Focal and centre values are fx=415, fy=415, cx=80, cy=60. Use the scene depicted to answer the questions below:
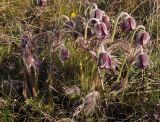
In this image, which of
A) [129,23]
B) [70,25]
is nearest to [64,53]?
[70,25]

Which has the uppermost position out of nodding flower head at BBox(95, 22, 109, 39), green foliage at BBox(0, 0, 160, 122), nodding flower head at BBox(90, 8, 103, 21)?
nodding flower head at BBox(90, 8, 103, 21)

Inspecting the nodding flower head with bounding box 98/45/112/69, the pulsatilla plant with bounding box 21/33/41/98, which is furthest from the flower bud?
the pulsatilla plant with bounding box 21/33/41/98

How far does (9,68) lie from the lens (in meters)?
2.16

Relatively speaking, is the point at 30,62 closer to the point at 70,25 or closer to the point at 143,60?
the point at 70,25

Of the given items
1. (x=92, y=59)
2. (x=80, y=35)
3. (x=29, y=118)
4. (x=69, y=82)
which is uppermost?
(x=80, y=35)

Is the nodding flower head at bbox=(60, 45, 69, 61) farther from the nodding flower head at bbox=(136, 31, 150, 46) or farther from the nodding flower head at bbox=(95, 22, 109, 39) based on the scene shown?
the nodding flower head at bbox=(136, 31, 150, 46)

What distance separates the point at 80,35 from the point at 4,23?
3.15 feet

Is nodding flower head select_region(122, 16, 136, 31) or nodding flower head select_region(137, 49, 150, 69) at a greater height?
nodding flower head select_region(122, 16, 136, 31)

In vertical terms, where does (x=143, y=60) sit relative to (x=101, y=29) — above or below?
below

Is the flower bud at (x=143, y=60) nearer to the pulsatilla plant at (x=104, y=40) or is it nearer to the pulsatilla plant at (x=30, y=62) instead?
the pulsatilla plant at (x=104, y=40)

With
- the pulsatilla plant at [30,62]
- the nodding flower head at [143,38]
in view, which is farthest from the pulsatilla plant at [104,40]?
the pulsatilla plant at [30,62]

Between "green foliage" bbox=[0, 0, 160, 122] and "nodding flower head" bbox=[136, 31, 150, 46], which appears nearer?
"nodding flower head" bbox=[136, 31, 150, 46]

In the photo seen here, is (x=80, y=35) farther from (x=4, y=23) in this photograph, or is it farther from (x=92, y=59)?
(x=4, y=23)

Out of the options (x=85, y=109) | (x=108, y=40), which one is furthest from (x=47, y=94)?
(x=108, y=40)
